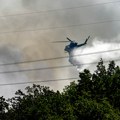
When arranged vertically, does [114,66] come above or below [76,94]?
above

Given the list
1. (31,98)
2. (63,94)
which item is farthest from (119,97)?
(31,98)

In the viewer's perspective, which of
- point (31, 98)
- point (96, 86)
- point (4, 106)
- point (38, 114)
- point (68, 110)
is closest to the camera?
point (68, 110)

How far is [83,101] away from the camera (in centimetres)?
8938

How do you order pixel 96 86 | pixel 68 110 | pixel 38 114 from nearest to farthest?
pixel 68 110 → pixel 38 114 → pixel 96 86

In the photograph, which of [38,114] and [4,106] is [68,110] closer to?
[38,114]

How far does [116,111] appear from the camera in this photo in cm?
8788

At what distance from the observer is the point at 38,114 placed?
3666 inches

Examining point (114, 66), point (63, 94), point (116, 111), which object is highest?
point (114, 66)

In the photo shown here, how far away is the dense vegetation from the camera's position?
86.6 metres

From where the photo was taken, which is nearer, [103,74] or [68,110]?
[68,110]

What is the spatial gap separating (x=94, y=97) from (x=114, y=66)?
13.3 metres

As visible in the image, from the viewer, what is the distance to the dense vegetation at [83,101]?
86.6 metres

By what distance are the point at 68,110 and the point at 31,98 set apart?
27.1m

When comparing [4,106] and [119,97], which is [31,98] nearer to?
[4,106]
